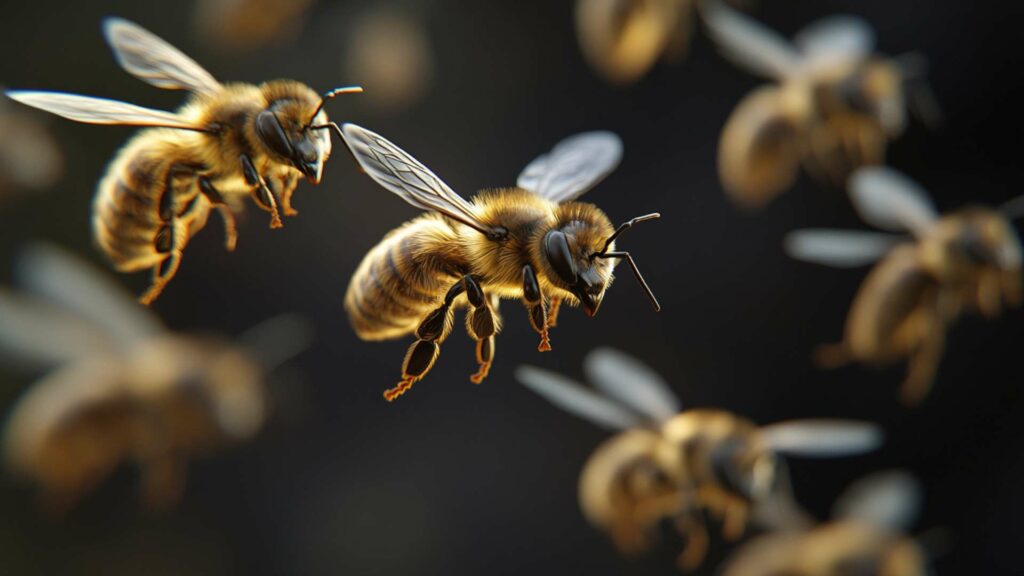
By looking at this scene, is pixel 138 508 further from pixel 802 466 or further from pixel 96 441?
pixel 802 466

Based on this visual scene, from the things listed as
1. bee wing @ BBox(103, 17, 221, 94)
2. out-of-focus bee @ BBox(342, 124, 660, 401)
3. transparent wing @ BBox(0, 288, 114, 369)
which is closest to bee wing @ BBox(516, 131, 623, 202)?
out-of-focus bee @ BBox(342, 124, 660, 401)

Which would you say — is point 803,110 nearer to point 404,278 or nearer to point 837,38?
point 837,38

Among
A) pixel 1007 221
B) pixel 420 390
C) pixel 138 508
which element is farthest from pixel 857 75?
pixel 138 508

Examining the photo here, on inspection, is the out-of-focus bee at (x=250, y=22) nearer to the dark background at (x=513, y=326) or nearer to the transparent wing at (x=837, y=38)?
the dark background at (x=513, y=326)

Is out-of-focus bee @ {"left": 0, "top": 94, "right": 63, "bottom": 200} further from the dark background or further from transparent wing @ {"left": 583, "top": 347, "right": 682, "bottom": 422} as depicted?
transparent wing @ {"left": 583, "top": 347, "right": 682, "bottom": 422}

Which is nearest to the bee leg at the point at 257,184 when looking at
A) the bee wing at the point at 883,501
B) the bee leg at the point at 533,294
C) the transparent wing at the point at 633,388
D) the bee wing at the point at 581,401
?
the bee leg at the point at 533,294

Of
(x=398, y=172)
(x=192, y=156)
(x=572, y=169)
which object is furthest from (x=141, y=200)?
(x=572, y=169)
